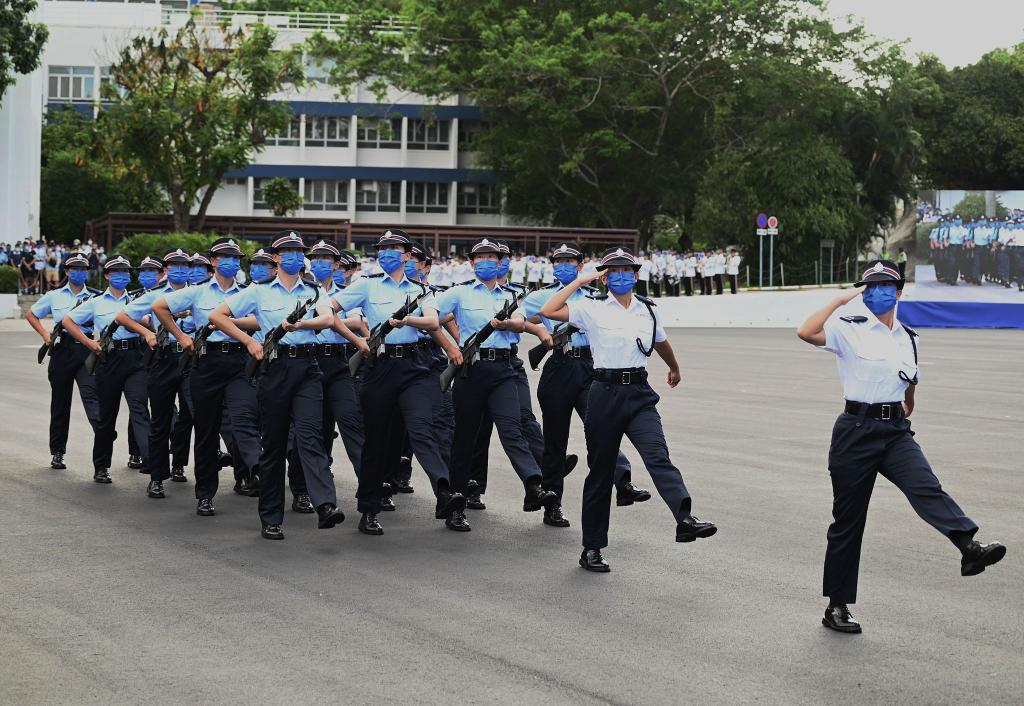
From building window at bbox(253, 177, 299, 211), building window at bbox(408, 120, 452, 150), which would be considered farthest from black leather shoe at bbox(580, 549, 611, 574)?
building window at bbox(253, 177, 299, 211)

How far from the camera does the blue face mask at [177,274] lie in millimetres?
12477

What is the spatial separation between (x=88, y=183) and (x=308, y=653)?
55.7m

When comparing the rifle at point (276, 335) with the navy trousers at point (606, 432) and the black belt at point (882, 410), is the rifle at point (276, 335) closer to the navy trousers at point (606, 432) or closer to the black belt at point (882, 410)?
the navy trousers at point (606, 432)

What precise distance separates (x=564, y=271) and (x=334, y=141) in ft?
212

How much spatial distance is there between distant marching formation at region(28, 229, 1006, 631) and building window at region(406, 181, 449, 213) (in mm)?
63695

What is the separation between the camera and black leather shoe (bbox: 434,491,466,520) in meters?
10.1

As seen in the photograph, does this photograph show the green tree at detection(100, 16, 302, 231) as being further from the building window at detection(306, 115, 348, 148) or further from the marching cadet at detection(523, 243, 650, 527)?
the marching cadet at detection(523, 243, 650, 527)

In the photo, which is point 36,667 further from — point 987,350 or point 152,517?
point 987,350

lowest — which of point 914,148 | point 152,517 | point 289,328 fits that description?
point 152,517

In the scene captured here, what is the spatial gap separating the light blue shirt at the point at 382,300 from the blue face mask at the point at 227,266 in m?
1.39

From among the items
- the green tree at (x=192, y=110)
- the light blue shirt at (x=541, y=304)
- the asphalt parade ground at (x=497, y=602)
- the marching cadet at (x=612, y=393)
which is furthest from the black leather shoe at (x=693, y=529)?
the green tree at (x=192, y=110)

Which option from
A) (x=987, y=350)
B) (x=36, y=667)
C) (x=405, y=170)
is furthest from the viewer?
(x=405, y=170)

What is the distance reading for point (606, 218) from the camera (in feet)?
207

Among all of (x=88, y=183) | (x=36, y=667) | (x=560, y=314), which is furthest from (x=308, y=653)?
(x=88, y=183)
